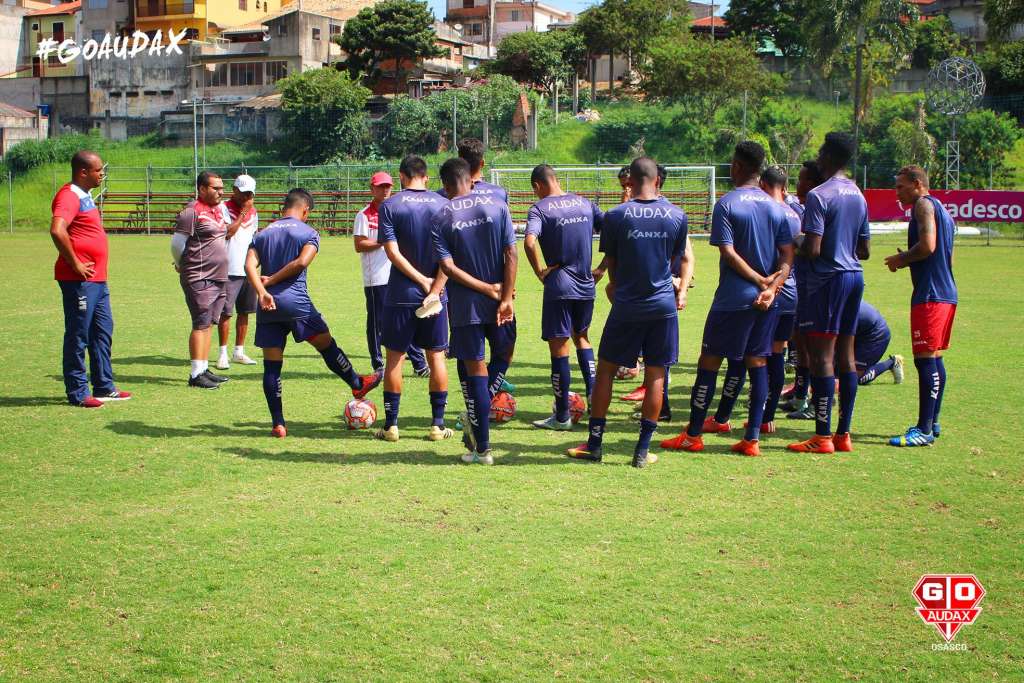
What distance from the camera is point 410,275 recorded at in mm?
7711

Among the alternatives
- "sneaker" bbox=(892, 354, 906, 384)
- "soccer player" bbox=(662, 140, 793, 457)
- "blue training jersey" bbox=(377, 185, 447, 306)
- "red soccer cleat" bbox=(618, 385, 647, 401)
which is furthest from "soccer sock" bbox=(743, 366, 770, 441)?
"sneaker" bbox=(892, 354, 906, 384)

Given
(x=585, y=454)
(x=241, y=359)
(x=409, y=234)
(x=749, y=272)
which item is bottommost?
(x=585, y=454)

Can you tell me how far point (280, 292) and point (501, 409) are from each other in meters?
2.19

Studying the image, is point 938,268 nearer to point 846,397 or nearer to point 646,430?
point 846,397

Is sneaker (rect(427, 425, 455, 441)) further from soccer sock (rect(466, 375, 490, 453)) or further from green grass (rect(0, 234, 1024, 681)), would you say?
soccer sock (rect(466, 375, 490, 453))

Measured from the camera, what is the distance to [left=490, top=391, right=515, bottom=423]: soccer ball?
8.76 meters

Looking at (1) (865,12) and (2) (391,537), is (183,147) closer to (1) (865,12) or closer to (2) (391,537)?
(1) (865,12)

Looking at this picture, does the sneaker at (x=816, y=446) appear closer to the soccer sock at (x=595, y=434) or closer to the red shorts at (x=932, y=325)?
the red shorts at (x=932, y=325)

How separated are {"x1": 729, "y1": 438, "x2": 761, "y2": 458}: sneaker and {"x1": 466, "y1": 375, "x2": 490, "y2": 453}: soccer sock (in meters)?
2.01

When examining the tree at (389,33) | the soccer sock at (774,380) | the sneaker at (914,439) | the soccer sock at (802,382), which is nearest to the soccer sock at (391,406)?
the soccer sock at (774,380)

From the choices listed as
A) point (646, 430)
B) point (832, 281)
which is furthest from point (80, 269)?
point (832, 281)

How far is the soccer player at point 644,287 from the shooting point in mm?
6938

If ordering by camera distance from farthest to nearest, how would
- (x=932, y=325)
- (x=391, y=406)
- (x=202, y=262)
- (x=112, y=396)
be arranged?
1. (x=202, y=262)
2. (x=112, y=396)
3. (x=391, y=406)
4. (x=932, y=325)

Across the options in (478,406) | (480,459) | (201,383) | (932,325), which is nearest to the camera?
(478,406)
